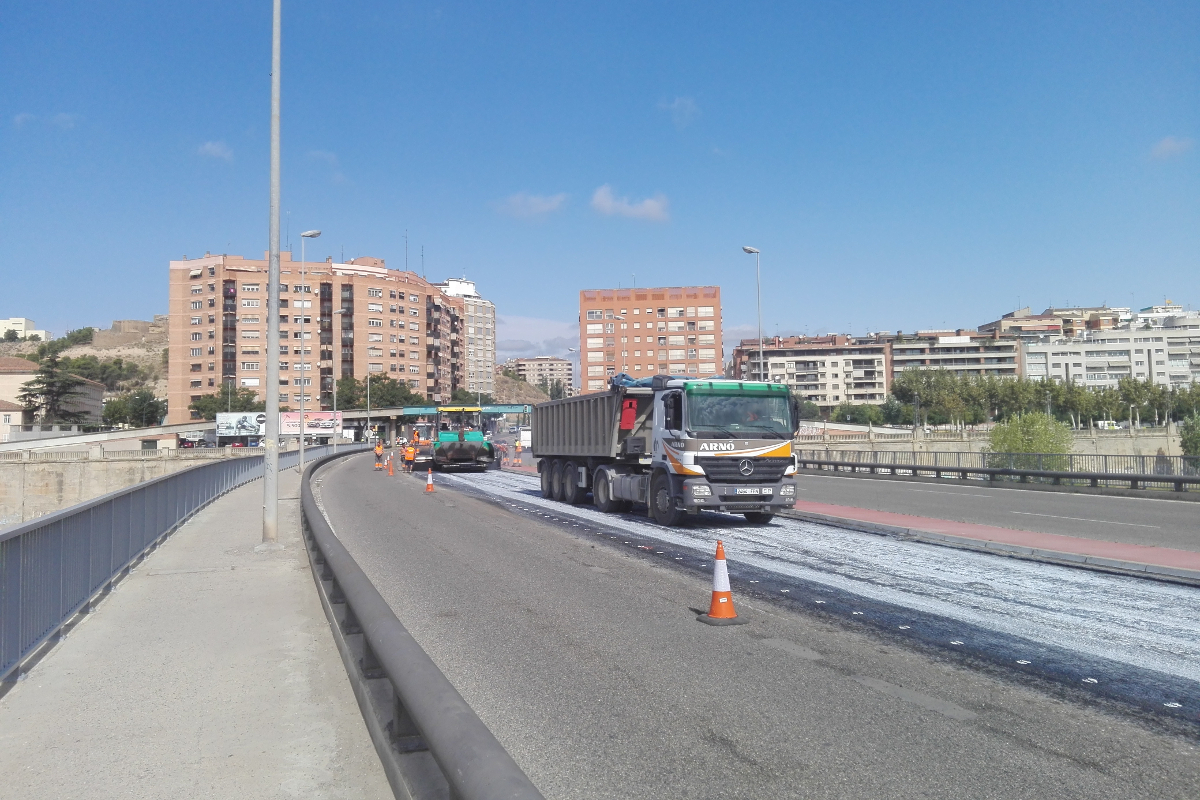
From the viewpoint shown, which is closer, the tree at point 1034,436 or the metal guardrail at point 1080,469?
the metal guardrail at point 1080,469

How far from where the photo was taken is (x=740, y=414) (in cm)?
1708

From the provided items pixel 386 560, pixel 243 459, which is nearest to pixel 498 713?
pixel 386 560

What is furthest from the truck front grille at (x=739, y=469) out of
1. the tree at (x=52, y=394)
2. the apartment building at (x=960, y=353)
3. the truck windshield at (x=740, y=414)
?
the apartment building at (x=960, y=353)

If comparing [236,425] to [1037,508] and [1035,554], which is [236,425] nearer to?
[1037,508]

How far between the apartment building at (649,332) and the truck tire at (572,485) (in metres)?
78.0

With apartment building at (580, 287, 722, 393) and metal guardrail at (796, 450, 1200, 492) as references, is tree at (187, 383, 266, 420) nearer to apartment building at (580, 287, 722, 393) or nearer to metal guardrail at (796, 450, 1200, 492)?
apartment building at (580, 287, 722, 393)

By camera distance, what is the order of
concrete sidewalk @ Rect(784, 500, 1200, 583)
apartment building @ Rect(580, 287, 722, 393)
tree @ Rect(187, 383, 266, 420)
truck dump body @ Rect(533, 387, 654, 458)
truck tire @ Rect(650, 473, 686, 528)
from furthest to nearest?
tree @ Rect(187, 383, 266, 420) → apartment building @ Rect(580, 287, 722, 393) → truck dump body @ Rect(533, 387, 654, 458) → truck tire @ Rect(650, 473, 686, 528) → concrete sidewalk @ Rect(784, 500, 1200, 583)

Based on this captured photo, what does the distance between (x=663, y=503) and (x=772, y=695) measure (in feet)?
38.4

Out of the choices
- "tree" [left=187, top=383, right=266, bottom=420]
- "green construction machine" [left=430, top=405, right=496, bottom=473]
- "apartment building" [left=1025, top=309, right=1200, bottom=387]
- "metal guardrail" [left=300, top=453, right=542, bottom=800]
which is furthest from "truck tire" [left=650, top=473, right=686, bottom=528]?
"apartment building" [left=1025, top=309, right=1200, bottom=387]

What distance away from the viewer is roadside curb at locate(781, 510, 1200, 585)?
35.1ft

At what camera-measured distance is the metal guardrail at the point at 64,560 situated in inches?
243

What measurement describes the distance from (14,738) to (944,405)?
126m

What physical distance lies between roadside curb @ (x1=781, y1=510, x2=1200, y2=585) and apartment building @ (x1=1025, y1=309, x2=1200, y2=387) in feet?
464

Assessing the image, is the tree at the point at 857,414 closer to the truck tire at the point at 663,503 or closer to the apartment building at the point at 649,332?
the apartment building at the point at 649,332
